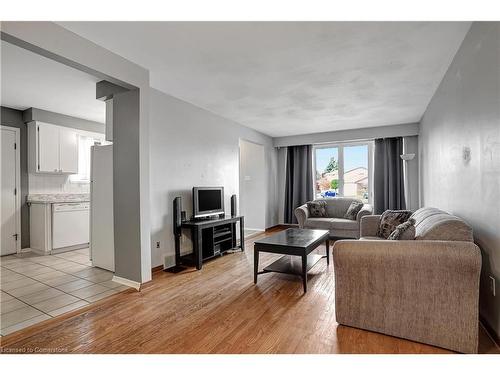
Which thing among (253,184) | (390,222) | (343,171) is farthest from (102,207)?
(343,171)

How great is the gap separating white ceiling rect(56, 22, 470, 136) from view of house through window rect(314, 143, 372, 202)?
1.93 meters

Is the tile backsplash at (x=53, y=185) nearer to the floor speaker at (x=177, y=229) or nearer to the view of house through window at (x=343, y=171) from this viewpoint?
the floor speaker at (x=177, y=229)

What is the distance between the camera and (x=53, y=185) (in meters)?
4.95

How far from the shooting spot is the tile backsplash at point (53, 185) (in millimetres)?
4684

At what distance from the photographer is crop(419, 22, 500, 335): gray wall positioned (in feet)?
5.98

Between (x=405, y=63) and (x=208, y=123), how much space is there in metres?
2.98

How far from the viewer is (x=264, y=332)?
2.04 meters

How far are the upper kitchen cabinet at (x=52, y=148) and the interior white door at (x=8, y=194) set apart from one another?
239mm

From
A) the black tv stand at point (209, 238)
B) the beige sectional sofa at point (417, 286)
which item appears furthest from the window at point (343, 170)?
the beige sectional sofa at point (417, 286)

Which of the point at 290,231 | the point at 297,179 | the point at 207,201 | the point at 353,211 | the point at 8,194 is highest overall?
the point at 297,179

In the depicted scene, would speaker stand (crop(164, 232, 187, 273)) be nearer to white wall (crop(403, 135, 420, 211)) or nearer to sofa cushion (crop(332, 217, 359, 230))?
sofa cushion (crop(332, 217, 359, 230))

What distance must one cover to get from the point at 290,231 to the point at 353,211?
86.6 inches

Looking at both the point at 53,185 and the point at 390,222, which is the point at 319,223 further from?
the point at 53,185
